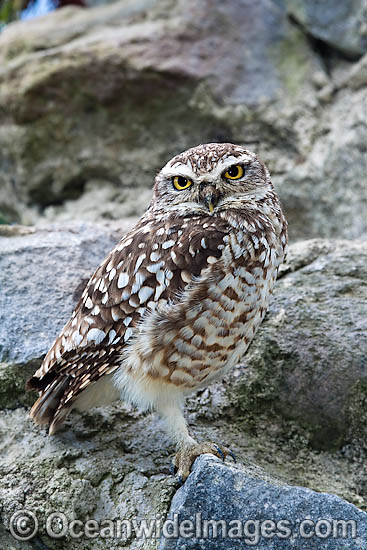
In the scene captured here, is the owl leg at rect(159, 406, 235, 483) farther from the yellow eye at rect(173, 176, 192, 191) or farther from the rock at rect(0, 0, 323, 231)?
the rock at rect(0, 0, 323, 231)

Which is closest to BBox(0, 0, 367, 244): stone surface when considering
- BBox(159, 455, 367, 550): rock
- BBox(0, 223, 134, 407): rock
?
A: BBox(0, 223, 134, 407): rock

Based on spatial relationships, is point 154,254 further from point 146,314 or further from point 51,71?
point 51,71

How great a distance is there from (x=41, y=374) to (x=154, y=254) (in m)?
0.66

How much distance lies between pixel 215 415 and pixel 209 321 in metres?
0.57

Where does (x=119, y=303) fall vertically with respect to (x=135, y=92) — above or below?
below

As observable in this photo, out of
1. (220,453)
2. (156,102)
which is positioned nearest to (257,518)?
(220,453)

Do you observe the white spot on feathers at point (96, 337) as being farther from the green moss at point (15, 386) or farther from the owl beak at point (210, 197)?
the owl beak at point (210, 197)

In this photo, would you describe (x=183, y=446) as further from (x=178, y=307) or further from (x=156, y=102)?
(x=156, y=102)

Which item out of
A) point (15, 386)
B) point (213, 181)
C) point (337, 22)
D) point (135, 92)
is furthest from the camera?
point (135, 92)

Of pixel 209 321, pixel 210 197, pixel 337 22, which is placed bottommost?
pixel 209 321

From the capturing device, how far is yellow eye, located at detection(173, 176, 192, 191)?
104 inches

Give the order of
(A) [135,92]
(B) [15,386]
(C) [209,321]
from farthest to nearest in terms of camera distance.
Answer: (A) [135,92] < (B) [15,386] < (C) [209,321]

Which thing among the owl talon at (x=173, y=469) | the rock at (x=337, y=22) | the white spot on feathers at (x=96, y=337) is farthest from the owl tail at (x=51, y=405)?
the rock at (x=337, y=22)

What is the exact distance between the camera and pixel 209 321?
237cm
